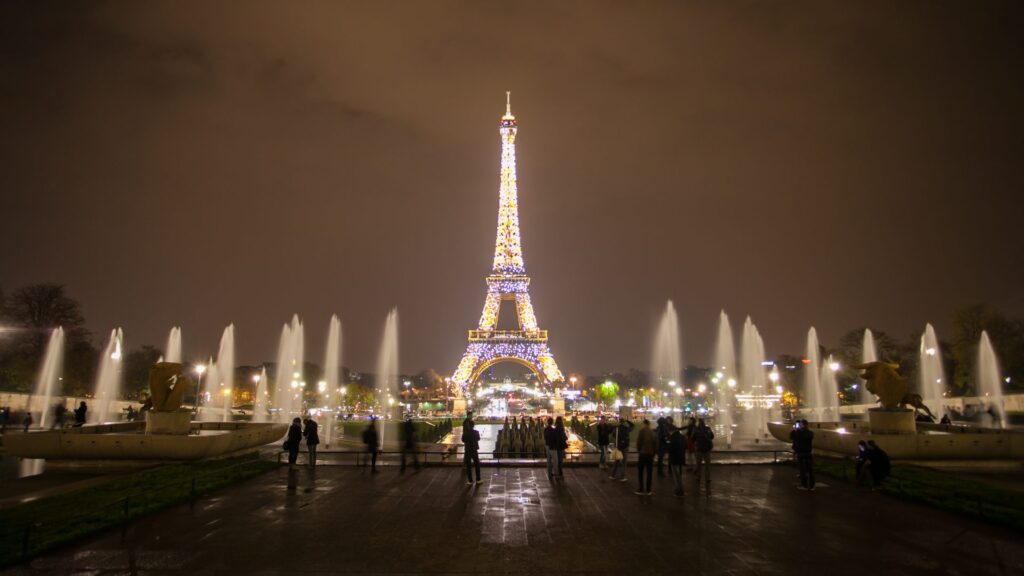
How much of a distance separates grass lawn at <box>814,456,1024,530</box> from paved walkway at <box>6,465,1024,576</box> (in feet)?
1.12

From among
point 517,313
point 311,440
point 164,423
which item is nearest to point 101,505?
point 311,440

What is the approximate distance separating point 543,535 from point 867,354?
66.5m

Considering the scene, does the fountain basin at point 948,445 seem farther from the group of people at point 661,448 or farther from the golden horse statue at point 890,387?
the group of people at point 661,448

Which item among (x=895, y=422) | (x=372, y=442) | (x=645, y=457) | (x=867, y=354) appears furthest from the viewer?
(x=867, y=354)

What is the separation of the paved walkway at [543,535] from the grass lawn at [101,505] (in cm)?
33

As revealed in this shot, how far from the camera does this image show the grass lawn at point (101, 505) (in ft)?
31.7

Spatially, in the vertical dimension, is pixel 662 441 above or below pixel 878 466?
above

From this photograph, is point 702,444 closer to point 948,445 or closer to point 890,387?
point 890,387

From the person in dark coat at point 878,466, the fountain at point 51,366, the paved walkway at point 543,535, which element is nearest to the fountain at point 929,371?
the person in dark coat at point 878,466

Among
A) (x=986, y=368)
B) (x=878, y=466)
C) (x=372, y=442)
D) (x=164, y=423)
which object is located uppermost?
(x=986, y=368)

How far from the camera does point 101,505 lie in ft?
40.3

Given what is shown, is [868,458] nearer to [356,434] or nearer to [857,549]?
[857,549]

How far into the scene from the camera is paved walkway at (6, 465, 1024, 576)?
8.94 meters

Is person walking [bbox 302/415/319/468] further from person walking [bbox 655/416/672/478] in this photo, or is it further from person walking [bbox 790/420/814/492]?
person walking [bbox 790/420/814/492]
